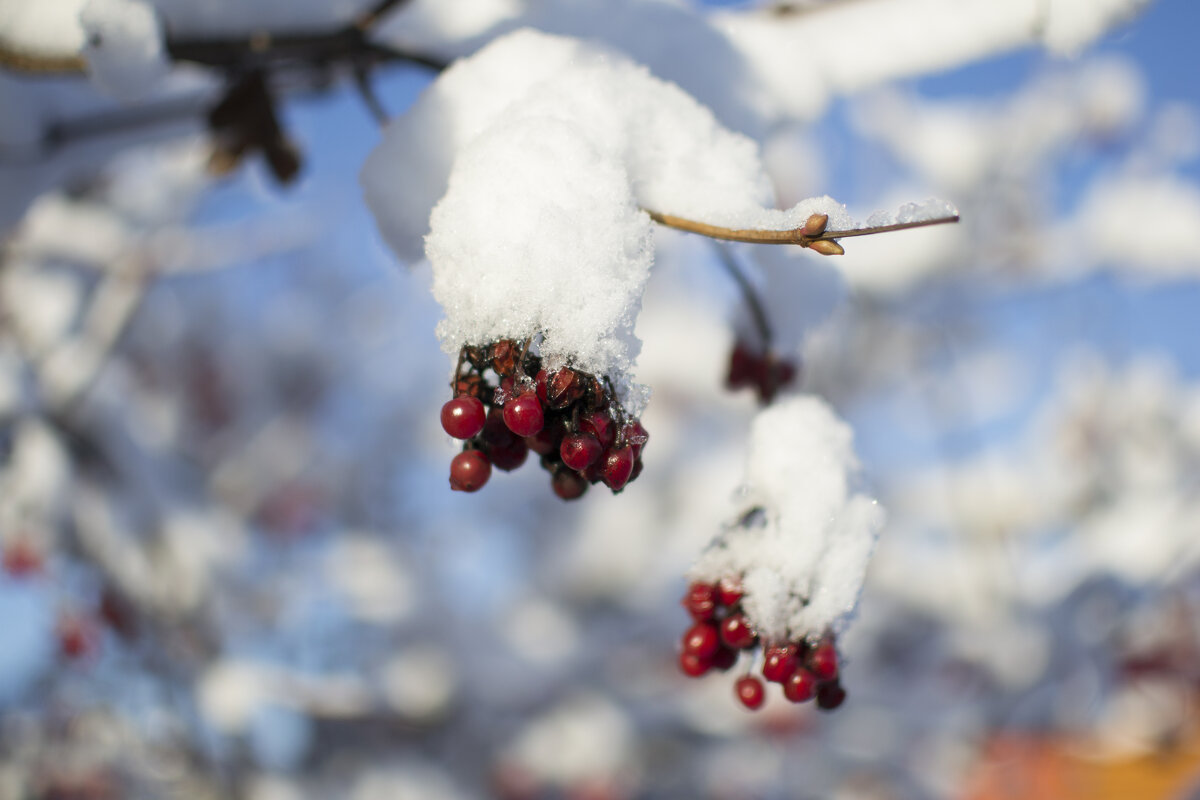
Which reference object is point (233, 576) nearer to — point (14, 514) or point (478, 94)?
point (14, 514)

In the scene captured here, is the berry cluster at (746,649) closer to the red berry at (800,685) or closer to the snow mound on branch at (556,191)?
the red berry at (800,685)

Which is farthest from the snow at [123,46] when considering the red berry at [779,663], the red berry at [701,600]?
the red berry at [779,663]

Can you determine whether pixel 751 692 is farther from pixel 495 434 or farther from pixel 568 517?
pixel 568 517

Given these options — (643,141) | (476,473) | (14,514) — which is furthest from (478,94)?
(14,514)

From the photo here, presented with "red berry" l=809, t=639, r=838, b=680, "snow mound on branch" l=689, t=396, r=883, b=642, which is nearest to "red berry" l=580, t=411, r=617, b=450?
"snow mound on branch" l=689, t=396, r=883, b=642

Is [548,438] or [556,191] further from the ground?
[556,191]

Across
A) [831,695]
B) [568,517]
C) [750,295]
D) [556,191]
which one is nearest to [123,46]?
[556,191]

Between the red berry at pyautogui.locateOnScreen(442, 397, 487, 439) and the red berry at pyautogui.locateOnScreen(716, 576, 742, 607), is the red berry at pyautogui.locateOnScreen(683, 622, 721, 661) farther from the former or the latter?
the red berry at pyautogui.locateOnScreen(442, 397, 487, 439)
